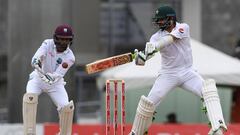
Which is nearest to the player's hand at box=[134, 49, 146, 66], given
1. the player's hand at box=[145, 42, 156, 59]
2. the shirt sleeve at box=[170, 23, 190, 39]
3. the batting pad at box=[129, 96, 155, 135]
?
the player's hand at box=[145, 42, 156, 59]

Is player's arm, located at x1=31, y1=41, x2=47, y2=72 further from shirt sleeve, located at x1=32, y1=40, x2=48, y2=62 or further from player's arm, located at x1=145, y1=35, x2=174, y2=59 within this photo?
player's arm, located at x1=145, y1=35, x2=174, y2=59

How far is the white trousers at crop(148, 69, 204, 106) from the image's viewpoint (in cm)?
1015

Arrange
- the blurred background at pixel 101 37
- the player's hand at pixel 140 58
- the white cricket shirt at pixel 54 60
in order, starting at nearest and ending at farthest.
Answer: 1. the player's hand at pixel 140 58
2. the white cricket shirt at pixel 54 60
3. the blurred background at pixel 101 37

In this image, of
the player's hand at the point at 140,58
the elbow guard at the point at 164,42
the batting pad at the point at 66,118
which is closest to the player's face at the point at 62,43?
the batting pad at the point at 66,118

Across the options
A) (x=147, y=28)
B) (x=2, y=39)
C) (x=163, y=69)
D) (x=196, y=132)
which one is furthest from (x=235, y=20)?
(x=163, y=69)

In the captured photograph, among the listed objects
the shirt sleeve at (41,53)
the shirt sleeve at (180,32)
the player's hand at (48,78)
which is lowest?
the player's hand at (48,78)

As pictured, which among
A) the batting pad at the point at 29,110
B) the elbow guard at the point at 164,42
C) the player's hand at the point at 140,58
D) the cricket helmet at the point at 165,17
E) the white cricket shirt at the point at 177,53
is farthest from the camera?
the batting pad at the point at 29,110

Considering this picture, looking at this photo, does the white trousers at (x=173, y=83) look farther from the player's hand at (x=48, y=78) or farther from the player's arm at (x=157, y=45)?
the player's hand at (x=48, y=78)

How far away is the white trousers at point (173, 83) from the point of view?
10.1m

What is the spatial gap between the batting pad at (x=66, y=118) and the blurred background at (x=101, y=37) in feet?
22.4

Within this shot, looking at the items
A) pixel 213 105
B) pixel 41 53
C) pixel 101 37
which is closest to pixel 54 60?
pixel 41 53

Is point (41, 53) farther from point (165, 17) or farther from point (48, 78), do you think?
point (165, 17)

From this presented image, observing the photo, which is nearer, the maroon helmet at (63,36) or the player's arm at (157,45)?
the player's arm at (157,45)

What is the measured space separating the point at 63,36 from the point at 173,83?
5.29ft
